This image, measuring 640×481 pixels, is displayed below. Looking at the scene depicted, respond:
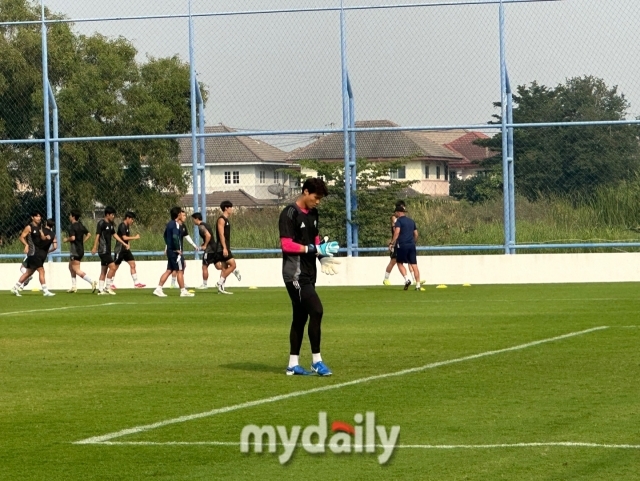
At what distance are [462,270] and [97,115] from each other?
42.7 ft

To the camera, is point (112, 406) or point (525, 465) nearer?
point (525, 465)

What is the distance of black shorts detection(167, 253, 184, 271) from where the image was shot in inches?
1179

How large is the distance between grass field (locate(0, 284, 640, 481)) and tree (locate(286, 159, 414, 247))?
9.72 meters

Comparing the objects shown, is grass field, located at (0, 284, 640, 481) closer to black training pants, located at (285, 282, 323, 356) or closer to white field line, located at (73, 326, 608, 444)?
white field line, located at (73, 326, 608, 444)

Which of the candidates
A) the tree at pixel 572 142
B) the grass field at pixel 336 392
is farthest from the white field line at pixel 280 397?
the tree at pixel 572 142

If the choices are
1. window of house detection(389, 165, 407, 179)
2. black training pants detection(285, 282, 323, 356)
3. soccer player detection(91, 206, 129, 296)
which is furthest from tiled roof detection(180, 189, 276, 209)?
black training pants detection(285, 282, 323, 356)

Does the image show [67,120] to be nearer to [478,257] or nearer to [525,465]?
[478,257]

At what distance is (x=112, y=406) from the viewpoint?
11719mm

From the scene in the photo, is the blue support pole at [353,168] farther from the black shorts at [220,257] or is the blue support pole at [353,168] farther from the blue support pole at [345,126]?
the black shorts at [220,257]

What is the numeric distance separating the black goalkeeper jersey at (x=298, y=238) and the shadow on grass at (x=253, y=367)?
111cm

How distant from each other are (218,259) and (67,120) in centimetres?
999

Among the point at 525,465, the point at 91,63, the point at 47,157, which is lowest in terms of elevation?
the point at 525,465

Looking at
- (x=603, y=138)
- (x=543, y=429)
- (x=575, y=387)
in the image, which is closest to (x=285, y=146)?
(x=603, y=138)

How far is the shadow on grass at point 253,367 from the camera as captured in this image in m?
14.3
